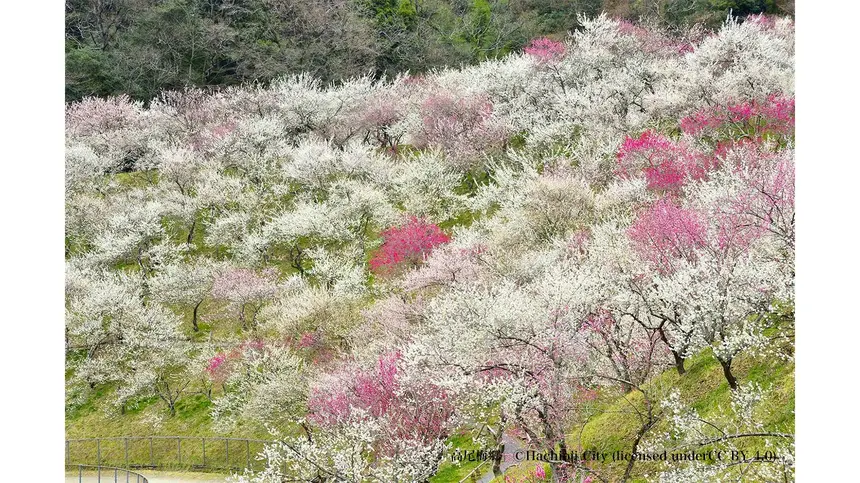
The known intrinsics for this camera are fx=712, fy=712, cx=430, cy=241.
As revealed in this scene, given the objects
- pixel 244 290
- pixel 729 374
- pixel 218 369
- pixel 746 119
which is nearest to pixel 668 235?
pixel 729 374

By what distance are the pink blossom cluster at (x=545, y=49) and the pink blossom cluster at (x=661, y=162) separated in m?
13.7

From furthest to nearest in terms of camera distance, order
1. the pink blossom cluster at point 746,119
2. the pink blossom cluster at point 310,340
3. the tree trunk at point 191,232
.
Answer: the tree trunk at point 191,232 → the pink blossom cluster at point 746,119 → the pink blossom cluster at point 310,340

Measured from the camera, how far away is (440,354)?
50.0 feet

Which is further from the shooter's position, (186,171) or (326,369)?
(186,171)

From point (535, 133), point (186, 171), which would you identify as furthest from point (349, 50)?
point (535, 133)

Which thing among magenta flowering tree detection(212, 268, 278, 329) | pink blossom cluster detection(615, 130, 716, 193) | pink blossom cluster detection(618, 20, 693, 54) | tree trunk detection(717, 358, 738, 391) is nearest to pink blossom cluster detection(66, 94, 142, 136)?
magenta flowering tree detection(212, 268, 278, 329)

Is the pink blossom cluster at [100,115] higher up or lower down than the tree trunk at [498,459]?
higher up

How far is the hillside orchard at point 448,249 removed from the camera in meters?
A: 14.4

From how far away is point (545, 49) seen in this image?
4275 centimetres

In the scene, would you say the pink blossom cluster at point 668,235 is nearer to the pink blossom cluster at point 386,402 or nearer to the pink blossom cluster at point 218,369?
the pink blossom cluster at point 386,402

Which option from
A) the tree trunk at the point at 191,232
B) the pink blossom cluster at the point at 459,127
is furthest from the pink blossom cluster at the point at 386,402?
the pink blossom cluster at the point at 459,127

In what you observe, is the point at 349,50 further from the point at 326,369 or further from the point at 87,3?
the point at 326,369

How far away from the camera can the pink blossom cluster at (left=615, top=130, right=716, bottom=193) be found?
83.6ft

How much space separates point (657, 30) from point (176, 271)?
3102cm
